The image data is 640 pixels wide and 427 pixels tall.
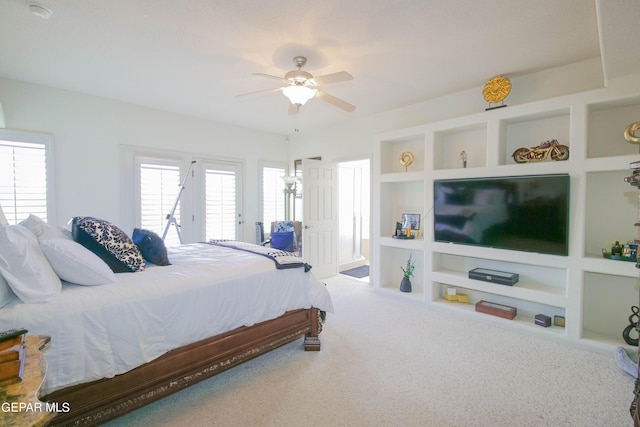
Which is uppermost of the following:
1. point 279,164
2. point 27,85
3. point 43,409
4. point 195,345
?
point 27,85

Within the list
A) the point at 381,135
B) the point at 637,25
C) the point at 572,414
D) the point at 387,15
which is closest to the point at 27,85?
the point at 387,15

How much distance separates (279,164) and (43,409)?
547 centimetres

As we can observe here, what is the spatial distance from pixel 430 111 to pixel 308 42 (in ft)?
7.15

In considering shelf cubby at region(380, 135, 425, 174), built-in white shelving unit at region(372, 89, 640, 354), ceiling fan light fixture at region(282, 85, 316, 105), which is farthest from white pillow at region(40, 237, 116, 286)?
shelf cubby at region(380, 135, 425, 174)

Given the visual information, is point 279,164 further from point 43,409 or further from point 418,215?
point 43,409

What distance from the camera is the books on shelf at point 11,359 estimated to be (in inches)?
32.8

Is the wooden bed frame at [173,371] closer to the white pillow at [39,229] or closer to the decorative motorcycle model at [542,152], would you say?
the white pillow at [39,229]

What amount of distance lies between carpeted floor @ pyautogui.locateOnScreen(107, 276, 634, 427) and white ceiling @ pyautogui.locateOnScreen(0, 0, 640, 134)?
245 cm

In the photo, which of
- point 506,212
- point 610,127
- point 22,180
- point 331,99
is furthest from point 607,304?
point 22,180

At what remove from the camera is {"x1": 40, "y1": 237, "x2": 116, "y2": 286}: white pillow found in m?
1.70

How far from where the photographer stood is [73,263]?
5.64ft

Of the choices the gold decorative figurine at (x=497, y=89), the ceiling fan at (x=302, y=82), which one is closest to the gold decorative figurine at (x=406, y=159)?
the gold decorative figurine at (x=497, y=89)

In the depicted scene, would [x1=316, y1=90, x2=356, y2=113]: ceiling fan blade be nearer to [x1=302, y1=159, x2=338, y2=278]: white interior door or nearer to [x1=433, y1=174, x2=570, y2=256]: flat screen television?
[x1=433, y1=174, x2=570, y2=256]: flat screen television

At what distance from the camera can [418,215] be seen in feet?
13.9
